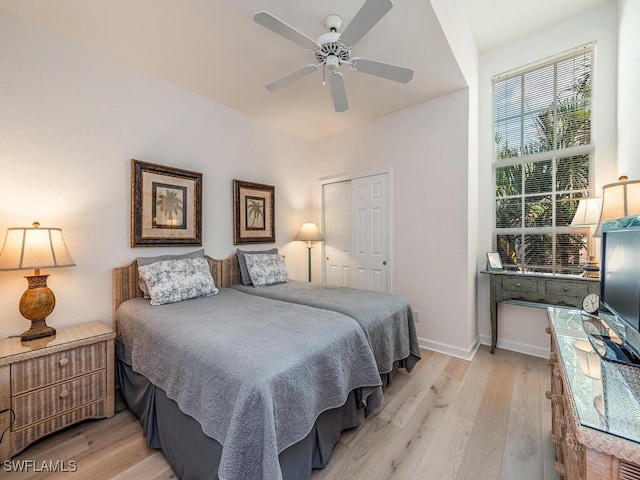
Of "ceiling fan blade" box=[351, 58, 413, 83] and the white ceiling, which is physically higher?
the white ceiling

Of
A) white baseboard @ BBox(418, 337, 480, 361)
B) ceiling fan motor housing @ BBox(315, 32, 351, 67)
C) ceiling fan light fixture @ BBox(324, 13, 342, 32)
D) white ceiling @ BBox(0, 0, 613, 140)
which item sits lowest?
white baseboard @ BBox(418, 337, 480, 361)

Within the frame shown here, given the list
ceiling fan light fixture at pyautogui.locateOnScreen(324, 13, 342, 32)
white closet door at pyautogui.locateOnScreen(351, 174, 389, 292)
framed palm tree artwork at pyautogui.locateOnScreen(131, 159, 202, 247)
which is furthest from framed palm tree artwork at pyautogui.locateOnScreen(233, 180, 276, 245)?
ceiling fan light fixture at pyautogui.locateOnScreen(324, 13, 342, 32)

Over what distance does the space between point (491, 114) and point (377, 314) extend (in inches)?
112

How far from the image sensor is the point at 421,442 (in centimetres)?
172

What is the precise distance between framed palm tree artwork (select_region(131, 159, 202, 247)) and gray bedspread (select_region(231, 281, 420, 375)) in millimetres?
931

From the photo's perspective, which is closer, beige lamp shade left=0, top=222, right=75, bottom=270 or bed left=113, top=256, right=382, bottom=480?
bed left=113, top=256, right=382, bottom=480

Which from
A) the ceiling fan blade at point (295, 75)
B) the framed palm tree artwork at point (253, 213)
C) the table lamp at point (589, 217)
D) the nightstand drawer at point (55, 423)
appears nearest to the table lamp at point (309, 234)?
the framed palm tree artwork at point (253, 213)

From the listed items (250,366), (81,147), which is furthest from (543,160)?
A: (81,147)

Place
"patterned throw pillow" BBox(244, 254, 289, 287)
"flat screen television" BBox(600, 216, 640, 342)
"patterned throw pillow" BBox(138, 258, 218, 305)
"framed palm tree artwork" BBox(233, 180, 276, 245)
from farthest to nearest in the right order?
"framed palm tree artwork" BBox(233, 180, 276, 245), "patterned throw pillow" BBox(244, 254, 289, 287), "patterned throw pillow" BBox(138, 258, 218, 305), "flat screen television" BBox(600, 216, 640, 342)

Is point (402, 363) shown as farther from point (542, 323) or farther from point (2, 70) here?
point (2, 70)

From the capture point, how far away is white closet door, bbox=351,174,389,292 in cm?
352

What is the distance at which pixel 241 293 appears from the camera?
8.86ft

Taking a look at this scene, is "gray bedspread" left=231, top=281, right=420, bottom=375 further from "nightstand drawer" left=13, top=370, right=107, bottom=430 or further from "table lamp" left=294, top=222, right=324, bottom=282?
"nightstand drawer" left=13, top=370, right=107, bottom=430

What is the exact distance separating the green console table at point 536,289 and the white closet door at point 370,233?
1.19 metres
